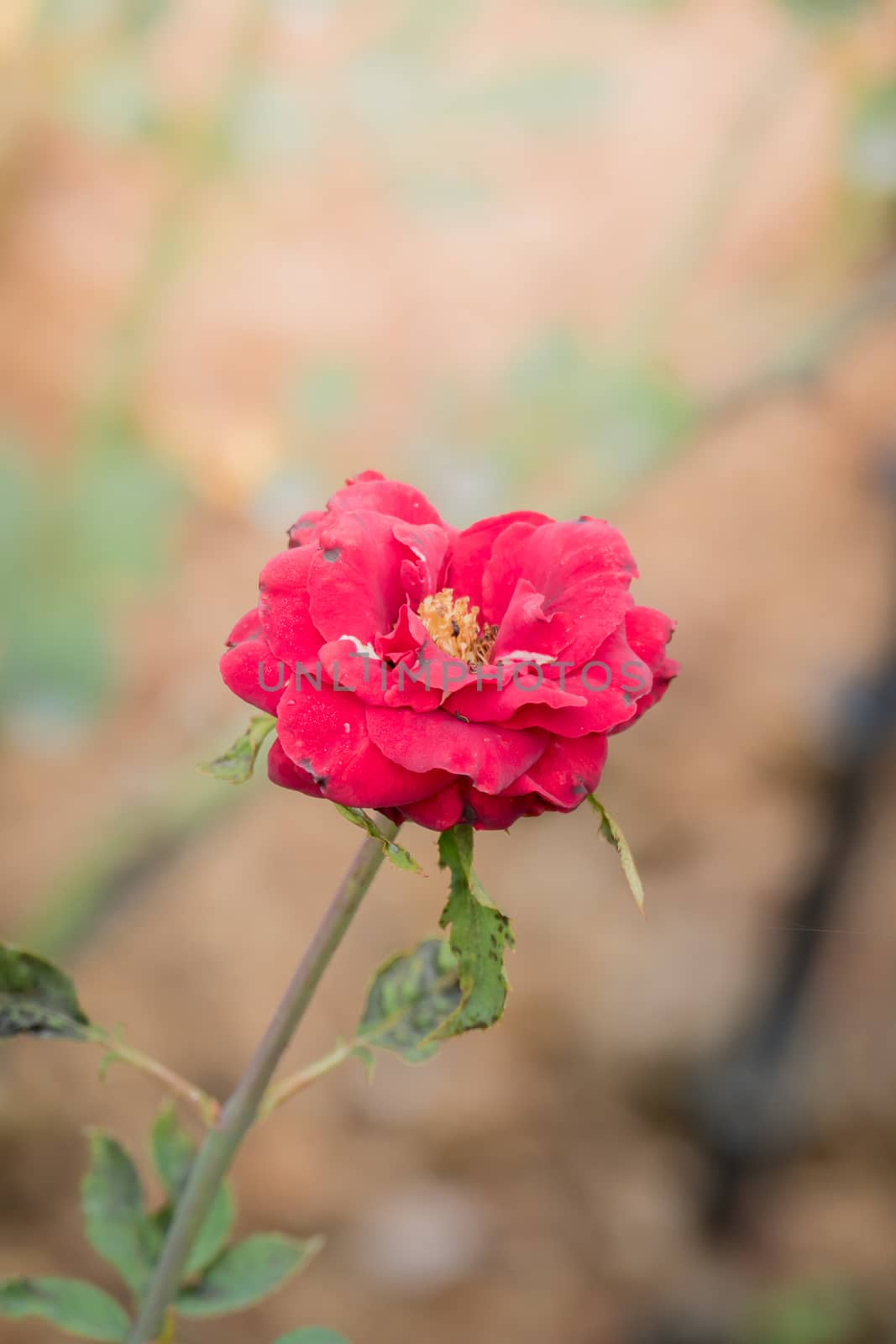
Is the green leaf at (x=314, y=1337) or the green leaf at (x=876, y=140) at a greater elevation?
the green leaf at (x=876, y=140)

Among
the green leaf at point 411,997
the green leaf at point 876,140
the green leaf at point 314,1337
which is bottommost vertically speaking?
the green leaf at point 314,1337

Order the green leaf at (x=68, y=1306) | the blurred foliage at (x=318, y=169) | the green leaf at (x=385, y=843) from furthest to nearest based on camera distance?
the blurred foliage at (x=318, y=169) < the green leaf at (x=68, y=1306) < the green leaf at (x=385, y=843)

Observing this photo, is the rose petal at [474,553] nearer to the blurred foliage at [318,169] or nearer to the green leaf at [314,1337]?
the green leaf at [314,1337]

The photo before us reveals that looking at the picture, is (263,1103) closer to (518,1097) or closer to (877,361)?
(518,1097)

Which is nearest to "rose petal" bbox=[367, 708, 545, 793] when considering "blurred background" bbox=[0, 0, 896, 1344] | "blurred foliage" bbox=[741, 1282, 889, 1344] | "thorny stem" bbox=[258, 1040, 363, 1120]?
"thorny stem" bbox=[258, 1040, 363, 1120]

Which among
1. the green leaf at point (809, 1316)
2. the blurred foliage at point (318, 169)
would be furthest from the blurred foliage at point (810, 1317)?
the blurred foliage at point (318, 169)

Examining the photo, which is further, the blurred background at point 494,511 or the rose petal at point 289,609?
the blurred background at point 494,511

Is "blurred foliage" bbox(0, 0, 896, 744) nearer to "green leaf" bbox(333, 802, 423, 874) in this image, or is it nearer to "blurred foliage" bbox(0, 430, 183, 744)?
"blurred foliage" bbox(0, 430, 183, 744)
